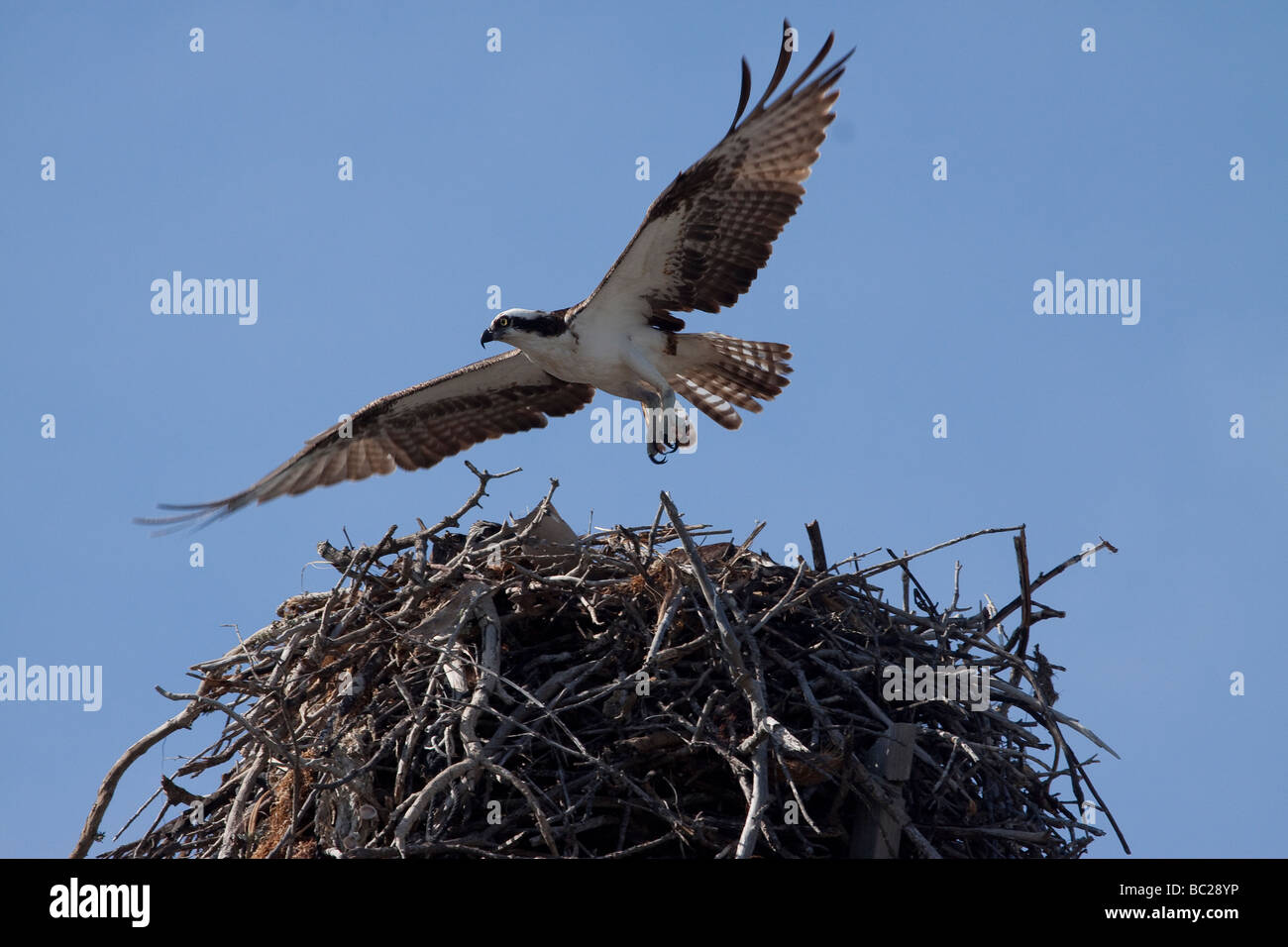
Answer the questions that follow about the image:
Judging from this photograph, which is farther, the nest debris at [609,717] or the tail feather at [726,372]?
the tail feather at [726,372]

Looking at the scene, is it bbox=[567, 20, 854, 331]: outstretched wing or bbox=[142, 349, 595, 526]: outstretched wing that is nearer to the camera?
bbox=[567, 20, 854, 331]: outstretched wing

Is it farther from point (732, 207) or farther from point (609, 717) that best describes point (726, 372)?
point (609, 717)

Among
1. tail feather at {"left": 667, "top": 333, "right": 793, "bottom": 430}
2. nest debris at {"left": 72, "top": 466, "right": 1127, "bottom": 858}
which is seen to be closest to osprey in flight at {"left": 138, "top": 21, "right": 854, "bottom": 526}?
tail feather at {"left": 667, "top": 333, "right": 793, "bottom": 430}

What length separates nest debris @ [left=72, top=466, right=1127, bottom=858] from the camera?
5852 millimetres

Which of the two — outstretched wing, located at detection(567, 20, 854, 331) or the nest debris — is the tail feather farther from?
the nest debris

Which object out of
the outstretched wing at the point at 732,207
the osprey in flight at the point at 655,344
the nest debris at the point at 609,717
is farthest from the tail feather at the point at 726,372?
the nest debris at the point at 609,717

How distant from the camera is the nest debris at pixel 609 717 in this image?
5852 mm

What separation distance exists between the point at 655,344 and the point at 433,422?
1.72 meters

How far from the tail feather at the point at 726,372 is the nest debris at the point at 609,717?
7.50 ft

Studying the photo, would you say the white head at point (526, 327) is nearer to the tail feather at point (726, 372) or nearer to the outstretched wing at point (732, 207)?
the outstretched wing at point (732, 207)
